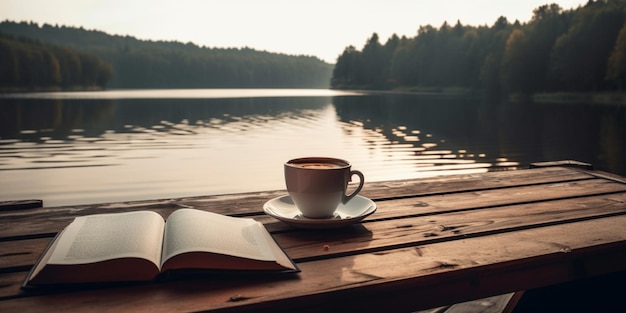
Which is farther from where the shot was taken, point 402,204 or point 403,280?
point 402,204

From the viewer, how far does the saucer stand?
1.48m

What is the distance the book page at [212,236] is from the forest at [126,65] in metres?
92.1

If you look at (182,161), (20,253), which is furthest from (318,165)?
(182,161)

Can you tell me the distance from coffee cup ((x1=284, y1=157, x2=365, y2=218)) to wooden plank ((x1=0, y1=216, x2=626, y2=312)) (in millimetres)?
251

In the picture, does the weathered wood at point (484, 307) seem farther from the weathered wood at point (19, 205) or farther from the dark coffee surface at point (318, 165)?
the weathered wood at point (19, 205)

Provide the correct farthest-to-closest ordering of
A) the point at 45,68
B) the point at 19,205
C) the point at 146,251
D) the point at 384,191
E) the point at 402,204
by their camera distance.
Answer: the point at 45,68 < the point at 384,191 < the point at 402,204 < the point at 19,205 < the point at 146,251

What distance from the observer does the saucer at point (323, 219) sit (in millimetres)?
1484

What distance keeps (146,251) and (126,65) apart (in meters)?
143

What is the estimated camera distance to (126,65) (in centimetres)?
13288

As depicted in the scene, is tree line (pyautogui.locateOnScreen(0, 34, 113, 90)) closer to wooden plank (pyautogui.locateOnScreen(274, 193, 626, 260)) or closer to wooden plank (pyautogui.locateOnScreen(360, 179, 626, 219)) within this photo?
wooden plank (pyautogui.locateOnScreen(360, 179, 626, 219))

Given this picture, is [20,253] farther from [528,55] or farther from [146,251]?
[528,55]

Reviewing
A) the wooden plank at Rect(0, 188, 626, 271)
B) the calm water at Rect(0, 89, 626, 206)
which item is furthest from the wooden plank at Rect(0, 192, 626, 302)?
the calm water at Rect(0, 89, 626, 206)

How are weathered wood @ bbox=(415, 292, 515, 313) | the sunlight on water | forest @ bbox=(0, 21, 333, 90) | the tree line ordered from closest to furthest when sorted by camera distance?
weathered wood @ bbox=(415, 292, 515, 313), the sunlight on water, the tree line, forest @ bbox=(0, 21, 333, 90)

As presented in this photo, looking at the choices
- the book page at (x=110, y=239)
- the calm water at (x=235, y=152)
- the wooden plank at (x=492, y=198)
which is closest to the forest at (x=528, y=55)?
the calm water at (x=235, y=152)
